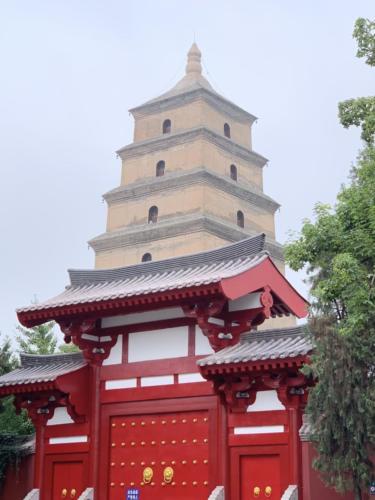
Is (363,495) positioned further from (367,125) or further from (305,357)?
(367,125)

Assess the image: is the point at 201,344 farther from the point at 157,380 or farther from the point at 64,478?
the point at 64,478

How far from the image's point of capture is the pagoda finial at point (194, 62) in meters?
48.5

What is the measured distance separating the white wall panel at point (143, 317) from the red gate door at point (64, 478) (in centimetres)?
317

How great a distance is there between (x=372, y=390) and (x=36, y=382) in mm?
8098

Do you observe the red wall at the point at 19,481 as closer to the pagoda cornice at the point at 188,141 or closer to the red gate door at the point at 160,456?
the red gate door at the point at 160,456

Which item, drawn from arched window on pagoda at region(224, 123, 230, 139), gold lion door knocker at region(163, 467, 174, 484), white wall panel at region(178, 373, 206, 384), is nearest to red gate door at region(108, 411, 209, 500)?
gold lion door knocker at region(163, 467, 174, 484)

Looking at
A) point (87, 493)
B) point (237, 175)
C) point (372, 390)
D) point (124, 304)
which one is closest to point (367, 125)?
point (372, 390)

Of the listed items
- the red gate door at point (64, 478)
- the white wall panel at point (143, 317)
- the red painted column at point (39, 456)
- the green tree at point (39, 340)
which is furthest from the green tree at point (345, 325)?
the green tree at point (39, 340)

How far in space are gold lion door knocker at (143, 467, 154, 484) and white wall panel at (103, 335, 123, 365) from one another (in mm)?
2453

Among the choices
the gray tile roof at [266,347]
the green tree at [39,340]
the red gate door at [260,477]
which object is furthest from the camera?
the green tree at [39,340]

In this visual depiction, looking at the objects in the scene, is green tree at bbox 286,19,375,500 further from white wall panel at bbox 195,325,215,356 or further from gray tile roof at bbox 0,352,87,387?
gray tile roof at bbox 0,352,87,387

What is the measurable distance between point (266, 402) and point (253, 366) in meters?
1.25

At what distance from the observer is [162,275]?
18406 mm

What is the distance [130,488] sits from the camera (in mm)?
17406
